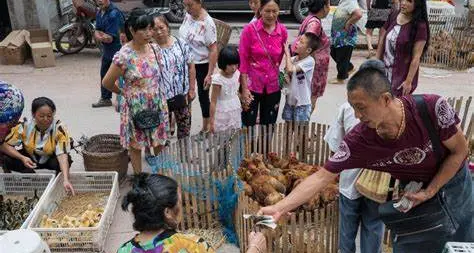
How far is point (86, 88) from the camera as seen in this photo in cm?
778

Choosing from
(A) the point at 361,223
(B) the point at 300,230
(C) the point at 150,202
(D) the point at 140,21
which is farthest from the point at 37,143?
(A) the point at 361,223

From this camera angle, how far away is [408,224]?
9.05ft

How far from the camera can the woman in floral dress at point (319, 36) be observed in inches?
199

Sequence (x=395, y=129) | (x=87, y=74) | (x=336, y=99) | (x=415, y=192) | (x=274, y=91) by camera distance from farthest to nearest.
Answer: (x=87, y=74), (x=336, y=99), (x=274, y=91), (x=415, y=192), (x=395, y=129)

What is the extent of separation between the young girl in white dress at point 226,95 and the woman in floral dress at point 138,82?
59 centimetres

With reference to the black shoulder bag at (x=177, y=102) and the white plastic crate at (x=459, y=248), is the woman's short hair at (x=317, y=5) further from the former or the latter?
the white plastic crate at (x=459, y=248)

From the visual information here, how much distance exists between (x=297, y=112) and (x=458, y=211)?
2558mm

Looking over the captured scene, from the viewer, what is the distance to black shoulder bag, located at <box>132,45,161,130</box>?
430 centimetres

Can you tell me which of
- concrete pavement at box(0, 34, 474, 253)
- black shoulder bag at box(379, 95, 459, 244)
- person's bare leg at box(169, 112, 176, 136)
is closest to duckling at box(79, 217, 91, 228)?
concrete pavement at box(0, 34, 474, 253)

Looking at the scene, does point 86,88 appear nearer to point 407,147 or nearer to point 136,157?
point 136,157

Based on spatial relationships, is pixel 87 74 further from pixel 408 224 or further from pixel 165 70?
pixel 408 224

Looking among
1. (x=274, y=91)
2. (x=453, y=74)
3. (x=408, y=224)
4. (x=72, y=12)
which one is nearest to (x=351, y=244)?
(x=408, y=224)

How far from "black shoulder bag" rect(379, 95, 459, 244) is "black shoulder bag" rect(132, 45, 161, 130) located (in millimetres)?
2270

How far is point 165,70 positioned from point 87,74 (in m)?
4.38
